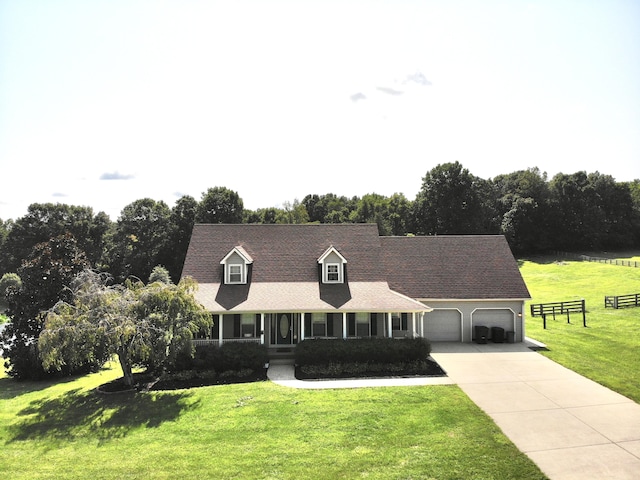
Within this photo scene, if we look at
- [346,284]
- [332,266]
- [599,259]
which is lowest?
[346,284]

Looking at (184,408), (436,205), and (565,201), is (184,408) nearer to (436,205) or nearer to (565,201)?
(436,205)

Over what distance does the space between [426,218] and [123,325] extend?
57.7 meters

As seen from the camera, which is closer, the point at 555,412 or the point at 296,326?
the point at 555,412

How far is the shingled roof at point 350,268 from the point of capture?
23203mm

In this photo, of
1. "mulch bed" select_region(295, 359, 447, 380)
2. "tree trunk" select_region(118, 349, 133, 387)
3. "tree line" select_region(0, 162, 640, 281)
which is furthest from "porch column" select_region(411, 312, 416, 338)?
"tree line" select_region(0, 162, 640, 281)

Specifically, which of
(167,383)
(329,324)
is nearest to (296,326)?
(329,324)

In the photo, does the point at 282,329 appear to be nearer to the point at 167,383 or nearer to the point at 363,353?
the point at 363,353

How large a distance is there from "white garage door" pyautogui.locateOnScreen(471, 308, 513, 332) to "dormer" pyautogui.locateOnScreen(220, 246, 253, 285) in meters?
14.1

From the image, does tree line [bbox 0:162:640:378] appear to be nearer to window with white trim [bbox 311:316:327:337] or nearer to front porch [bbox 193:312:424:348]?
front porch [bbox 193:312:424:348]

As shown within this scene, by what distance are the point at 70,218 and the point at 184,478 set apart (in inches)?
2520

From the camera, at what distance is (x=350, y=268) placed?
25.6 m

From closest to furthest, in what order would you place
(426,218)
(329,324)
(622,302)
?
(329,324) < (622,302) < (426,218)

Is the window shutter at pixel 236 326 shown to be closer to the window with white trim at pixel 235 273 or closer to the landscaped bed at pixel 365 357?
the window with white trim at pixel 235 273

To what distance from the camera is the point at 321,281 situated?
24.7 m
